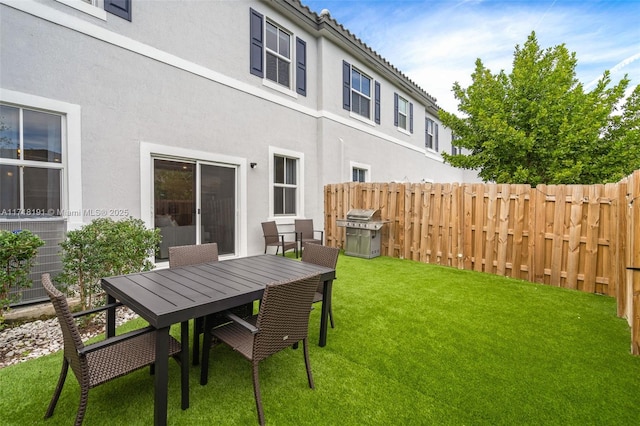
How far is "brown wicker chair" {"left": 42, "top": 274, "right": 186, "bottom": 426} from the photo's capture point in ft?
5.18

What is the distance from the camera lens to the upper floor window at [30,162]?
3752 mm

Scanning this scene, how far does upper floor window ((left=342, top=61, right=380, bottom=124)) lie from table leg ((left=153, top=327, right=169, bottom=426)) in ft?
27.7

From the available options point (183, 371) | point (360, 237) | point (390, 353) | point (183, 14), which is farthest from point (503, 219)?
point (183, 14)

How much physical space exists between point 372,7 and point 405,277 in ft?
28.2

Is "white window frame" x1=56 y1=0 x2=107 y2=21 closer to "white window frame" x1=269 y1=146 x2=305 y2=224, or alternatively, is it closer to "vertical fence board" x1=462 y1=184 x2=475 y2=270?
"white window frame" x1=269 y1=146 x2=305 y2=224

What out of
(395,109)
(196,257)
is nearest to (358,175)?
(395,109)

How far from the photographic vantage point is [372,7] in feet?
29.7

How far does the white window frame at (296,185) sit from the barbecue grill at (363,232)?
1.28 meters

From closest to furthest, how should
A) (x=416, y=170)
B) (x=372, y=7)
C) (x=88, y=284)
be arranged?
1. (x=88, y=284)
2. (x=372, y=7)
3. (x=416, y=170)

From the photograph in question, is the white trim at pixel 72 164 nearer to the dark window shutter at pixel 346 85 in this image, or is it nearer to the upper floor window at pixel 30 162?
the upper floor window at pixel 30 162

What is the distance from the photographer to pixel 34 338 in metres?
3.10

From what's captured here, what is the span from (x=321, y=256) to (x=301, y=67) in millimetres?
6292

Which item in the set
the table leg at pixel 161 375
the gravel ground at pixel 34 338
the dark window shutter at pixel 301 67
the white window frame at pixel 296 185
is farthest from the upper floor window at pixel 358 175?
the table leg at pixel 161 375

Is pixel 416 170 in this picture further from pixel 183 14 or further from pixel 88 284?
pixel 88 284
